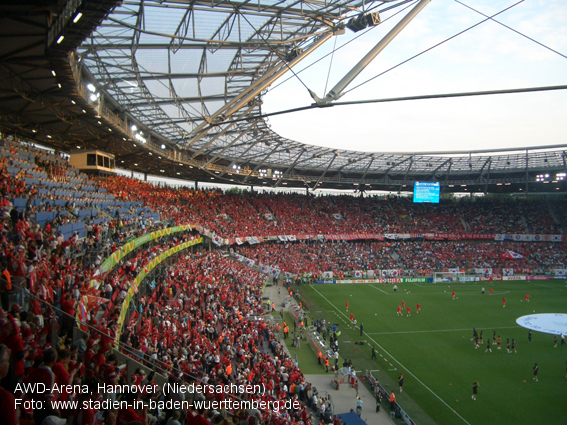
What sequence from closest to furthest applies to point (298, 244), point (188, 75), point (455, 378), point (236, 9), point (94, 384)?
point (94, 384) < point (236, 9) < point (455, 378) < point (188, 75) < point (298, 244)

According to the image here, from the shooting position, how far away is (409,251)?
52.1 meters

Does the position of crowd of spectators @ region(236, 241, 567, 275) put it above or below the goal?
above

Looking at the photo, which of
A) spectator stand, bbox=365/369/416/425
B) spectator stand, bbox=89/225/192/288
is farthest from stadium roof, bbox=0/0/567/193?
spectator stand, bbox=365/369/416/425

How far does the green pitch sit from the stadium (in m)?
0.15

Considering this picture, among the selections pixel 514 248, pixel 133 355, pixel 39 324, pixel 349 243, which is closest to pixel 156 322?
pixel 133 355

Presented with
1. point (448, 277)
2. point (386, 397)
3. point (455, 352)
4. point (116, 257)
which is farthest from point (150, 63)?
point (448, 277)

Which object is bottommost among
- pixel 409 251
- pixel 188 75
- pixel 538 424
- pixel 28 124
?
→ pixel 538 424

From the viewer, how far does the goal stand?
45.7 meters

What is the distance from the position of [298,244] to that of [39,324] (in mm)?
44970

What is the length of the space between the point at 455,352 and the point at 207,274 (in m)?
16.6

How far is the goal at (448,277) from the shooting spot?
4567 centimetres

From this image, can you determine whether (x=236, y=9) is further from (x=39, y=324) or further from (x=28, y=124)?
(x=28, y=124)

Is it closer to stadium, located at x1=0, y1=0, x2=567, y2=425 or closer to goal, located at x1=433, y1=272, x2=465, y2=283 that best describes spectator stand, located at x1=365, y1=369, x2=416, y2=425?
stadium, located at x1=0, y1=0, x2=567, y2=425

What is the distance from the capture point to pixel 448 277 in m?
46.0
